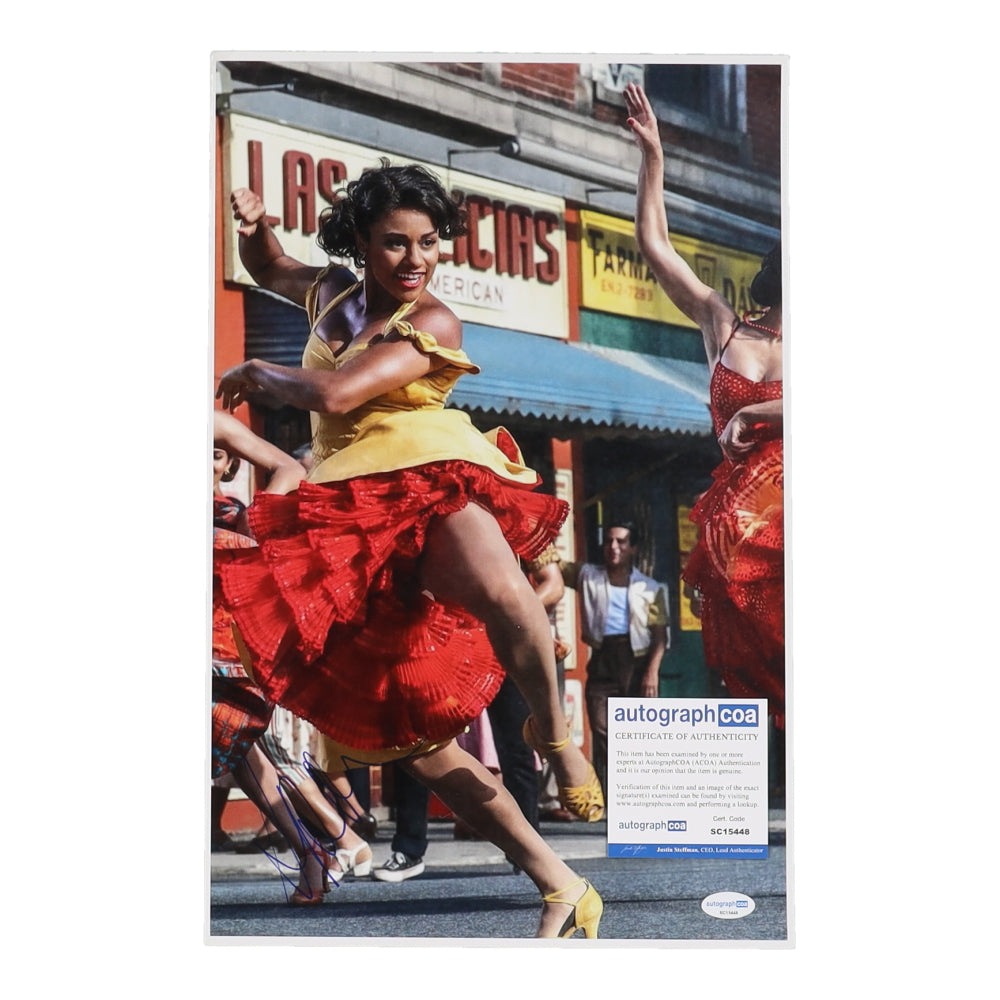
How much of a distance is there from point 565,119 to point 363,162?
0.79m

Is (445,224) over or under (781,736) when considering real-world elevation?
over

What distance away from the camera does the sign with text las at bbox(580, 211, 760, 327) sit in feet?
25.1

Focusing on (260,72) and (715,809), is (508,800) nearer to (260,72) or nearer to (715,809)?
(715,809)

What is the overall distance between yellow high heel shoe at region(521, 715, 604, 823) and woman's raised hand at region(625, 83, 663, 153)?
227 centimetres

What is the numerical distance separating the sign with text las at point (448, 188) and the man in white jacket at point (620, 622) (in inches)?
35.7

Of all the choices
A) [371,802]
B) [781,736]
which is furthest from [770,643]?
[371,802]

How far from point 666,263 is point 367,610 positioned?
1781 millimetres

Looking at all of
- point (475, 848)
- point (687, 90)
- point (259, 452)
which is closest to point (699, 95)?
point (687, 90)

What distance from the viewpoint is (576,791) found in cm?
748

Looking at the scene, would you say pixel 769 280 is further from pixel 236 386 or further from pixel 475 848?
pixel 475 848

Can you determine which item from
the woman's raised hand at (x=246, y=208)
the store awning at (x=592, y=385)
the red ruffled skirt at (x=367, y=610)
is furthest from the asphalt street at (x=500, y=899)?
the woman's raised hand at (x=246, y=208)

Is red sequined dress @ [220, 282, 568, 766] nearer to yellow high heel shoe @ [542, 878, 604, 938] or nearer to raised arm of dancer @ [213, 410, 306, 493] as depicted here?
raised arm of dancer @ [213, 410, 306, 493]

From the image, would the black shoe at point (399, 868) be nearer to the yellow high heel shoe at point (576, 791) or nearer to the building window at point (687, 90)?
the yellow high heel shoe at point (576, 791)

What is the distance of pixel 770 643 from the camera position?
757 centimetres
